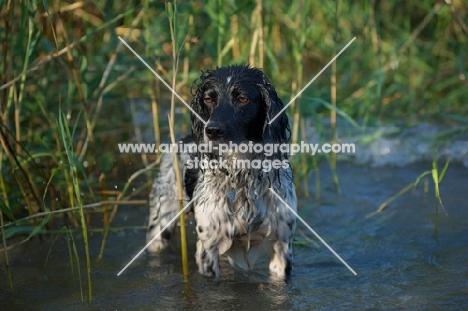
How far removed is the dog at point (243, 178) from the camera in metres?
3.88

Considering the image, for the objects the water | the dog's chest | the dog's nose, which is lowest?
the water

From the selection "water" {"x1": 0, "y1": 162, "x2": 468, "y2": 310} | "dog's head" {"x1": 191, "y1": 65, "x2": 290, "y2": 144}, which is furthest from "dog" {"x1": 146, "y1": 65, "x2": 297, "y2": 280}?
"water" {"x1": 0, "y1": 162, "x2": 468, "y2": 310}

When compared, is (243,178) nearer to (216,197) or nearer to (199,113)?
(216,197)

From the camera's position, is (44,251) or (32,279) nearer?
(32,279)

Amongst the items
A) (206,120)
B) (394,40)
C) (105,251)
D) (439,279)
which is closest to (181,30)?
(206,120)

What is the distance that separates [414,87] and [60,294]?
13.7ft

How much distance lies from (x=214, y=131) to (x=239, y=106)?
27 centimetres

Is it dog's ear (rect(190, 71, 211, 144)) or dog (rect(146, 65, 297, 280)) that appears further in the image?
dog's ear (rect(190, 71, 211, 144))

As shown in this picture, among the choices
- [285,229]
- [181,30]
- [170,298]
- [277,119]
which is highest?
[181,30]

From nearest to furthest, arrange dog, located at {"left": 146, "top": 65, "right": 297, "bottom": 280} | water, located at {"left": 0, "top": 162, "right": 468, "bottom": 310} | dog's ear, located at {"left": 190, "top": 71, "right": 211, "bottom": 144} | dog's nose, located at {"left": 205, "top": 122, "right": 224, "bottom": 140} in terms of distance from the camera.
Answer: dog's nose, located at {"left": 205, "top": 122, "right": 224, "bottom": 140}, water, located at {"left": 0, "top": 162, "right": 468, "bottom": 310}, dog, located at {"left": 146, "top": 65, "right": 297, "bottom": 280}, dog's ear, located at {"left": 190, "top": 71, "right": 211, "bottom": 144}

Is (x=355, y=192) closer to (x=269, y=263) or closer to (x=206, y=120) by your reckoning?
(x=269, y=263)

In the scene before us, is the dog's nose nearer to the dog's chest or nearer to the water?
the dog's chest

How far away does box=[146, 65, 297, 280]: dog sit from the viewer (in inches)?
153

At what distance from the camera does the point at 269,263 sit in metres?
4.41
